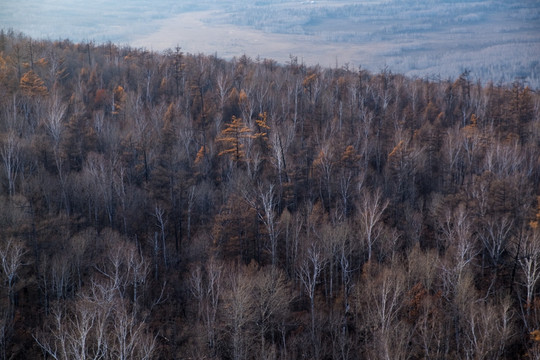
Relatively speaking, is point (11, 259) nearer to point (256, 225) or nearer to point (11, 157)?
point (11, 157)

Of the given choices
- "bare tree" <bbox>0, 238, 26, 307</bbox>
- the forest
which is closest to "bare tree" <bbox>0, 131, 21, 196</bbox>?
the forest

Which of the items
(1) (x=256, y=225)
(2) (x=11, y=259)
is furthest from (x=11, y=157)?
(1) (x=256, y=225)

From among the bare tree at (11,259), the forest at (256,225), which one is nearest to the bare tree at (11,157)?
the forest at (256,225)

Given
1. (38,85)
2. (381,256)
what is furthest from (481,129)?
(38,85)

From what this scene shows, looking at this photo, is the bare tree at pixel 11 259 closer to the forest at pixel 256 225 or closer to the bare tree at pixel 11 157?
the forest at pixel 256 225

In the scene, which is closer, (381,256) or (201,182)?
(381,256)

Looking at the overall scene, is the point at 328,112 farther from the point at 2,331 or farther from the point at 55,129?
the point at 2,331

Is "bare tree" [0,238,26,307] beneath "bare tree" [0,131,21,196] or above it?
beneath

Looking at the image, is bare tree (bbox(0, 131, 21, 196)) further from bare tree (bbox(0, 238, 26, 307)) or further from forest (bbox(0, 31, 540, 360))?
bare tree (bbox(0, 238, 26, 307))
